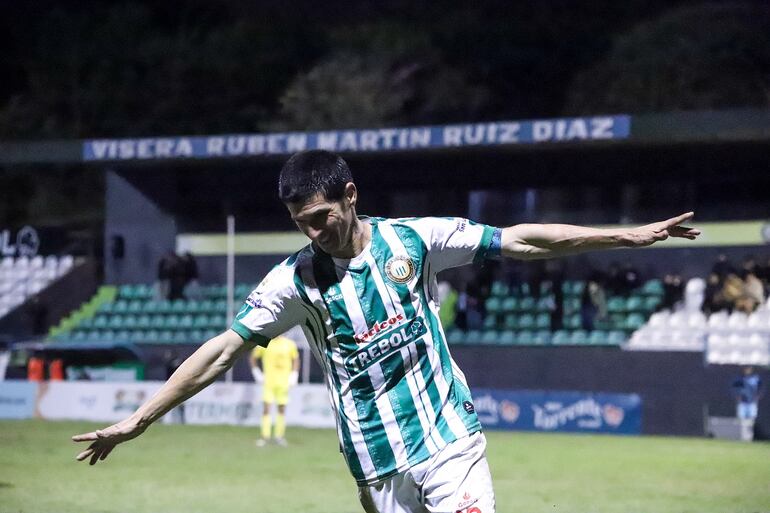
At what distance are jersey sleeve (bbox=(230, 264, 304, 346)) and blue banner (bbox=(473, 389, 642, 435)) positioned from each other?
16376mm

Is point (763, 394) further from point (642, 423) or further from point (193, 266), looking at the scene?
point (193, 266)

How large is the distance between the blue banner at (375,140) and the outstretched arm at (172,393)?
18.8 meters

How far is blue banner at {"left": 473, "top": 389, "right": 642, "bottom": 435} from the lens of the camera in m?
21.4

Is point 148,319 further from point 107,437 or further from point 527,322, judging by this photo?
point 107,437

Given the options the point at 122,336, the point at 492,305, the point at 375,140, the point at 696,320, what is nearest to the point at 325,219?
the point at 696,320

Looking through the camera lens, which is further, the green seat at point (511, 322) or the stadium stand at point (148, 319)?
the stadium stand at point (148, 319)

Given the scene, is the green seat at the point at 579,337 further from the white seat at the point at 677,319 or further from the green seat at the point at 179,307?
the green seat at the point at 179,307

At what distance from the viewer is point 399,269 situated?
509cm

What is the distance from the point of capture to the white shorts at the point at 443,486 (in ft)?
16.2

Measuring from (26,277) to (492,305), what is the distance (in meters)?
11.5

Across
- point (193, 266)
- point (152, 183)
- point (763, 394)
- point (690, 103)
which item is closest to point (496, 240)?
point (763, 394)

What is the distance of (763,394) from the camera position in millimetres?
20359

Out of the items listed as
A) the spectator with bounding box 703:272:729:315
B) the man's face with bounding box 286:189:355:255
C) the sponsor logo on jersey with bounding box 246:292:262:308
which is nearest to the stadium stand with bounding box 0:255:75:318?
the spectator with bounding box 703:272:729:315

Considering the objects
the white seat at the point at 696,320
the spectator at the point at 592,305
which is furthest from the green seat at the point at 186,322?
the white seat at the point at 696,320
